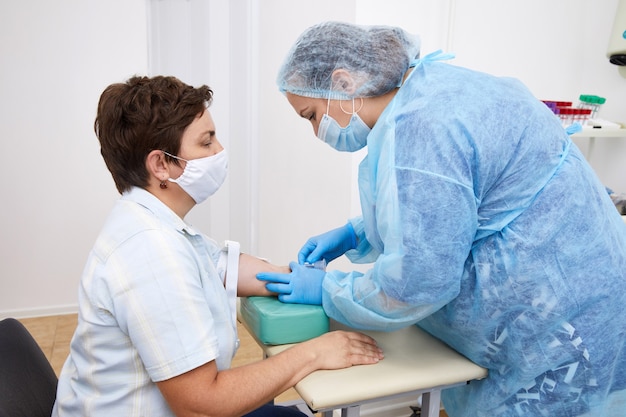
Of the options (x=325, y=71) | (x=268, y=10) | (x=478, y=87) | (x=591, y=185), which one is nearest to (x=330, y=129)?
(x=325, y=71)

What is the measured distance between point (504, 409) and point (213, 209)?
246 cm

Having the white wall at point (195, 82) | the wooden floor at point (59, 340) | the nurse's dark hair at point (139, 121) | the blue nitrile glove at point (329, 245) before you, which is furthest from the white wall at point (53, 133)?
the nurse's dark hair at point (139, 121)

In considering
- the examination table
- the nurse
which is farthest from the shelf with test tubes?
the examination table

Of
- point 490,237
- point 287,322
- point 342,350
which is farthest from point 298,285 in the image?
point 490,237

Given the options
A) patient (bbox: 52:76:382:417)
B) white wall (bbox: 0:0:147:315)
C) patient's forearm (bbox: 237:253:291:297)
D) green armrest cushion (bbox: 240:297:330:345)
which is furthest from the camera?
white wall (bbox: 0:0:147:315)

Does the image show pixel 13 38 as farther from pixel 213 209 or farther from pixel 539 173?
pixel 539 173

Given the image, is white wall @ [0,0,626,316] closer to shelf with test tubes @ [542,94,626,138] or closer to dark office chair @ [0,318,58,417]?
shelf with test tubes @ [542,94,626,138]

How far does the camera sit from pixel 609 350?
1.13 meters

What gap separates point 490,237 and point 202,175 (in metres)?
0.62

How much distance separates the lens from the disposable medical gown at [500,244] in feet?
3.33

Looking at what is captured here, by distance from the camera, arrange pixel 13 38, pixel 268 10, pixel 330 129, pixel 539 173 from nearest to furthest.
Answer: pixel 539 173
pixel 330 129
pixel 268 10
pixel 13 38

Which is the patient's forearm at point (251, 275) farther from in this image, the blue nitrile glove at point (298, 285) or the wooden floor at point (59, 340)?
the wooden floor at point (59, 340)

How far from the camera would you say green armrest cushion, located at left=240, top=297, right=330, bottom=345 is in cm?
122

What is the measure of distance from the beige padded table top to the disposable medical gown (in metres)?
0.07
